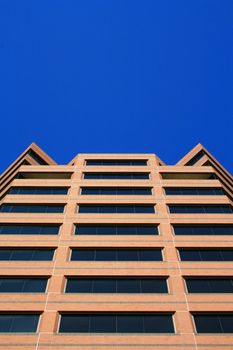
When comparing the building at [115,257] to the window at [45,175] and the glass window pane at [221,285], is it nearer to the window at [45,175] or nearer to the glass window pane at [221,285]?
the glass window pane at [221,285]

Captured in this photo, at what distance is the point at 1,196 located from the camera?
3841 centimetres

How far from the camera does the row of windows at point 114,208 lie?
113ft

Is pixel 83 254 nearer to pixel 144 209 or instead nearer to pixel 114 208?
pixel 114 208

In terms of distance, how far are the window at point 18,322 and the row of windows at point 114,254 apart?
18.5 ft

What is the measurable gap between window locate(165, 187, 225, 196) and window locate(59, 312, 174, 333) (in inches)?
641

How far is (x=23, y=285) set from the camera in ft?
85.3

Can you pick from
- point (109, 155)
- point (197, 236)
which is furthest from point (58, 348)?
point (109, 155)

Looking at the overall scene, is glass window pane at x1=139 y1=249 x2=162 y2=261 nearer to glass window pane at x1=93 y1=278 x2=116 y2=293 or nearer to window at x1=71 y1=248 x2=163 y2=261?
window at x1=71 y1=248 x2=163 y2=261

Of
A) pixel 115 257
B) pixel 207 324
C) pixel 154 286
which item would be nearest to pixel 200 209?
pixel 115 257

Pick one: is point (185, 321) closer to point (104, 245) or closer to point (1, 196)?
point (104, 245)

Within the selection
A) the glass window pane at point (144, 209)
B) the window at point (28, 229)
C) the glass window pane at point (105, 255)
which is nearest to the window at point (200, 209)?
the glass window pane at point (144, 209)

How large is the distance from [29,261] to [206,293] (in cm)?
1452

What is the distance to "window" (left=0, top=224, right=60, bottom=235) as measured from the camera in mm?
31484

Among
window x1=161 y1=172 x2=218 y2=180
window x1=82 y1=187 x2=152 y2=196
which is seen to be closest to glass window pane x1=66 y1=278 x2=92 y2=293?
window x1=82 y1=187 x2=152 y2=196
